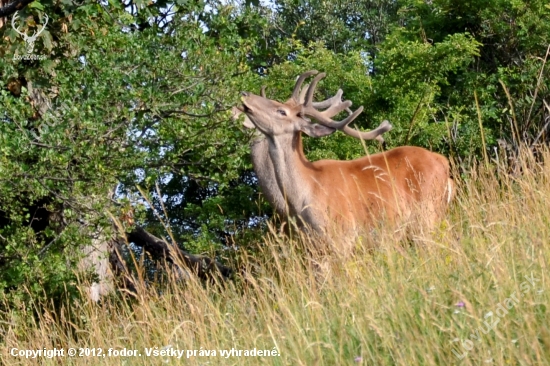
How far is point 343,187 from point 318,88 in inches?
121

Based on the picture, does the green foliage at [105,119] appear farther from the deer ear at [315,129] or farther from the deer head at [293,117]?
the deer ear at [315,129]

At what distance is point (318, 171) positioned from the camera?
894 centimetres

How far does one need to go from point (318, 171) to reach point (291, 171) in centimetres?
31

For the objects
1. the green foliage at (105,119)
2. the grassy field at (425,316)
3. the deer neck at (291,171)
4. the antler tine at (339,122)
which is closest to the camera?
the grassy field at (425,316)

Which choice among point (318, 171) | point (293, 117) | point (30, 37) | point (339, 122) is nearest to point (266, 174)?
point (318, 171)

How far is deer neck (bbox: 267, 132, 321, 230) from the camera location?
343 inches

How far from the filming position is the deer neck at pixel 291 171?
871 centimetres

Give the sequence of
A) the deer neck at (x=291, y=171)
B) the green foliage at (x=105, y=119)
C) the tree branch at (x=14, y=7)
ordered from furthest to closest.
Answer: the deer neck at (x=291, y=171) < the tree branch at (x=14, y=7) < the green foliage at (x=105, y=119)

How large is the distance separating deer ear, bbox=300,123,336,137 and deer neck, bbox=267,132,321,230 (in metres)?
0.13

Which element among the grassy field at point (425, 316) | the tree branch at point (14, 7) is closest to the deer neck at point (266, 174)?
the tree branch at point (14, 7)

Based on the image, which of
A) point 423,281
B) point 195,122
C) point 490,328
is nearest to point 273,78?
point 195,122

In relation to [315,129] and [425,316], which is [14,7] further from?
[425,316]

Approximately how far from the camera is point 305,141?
11438 millimetres

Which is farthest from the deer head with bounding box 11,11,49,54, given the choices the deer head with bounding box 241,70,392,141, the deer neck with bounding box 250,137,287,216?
the deer neck with bounding box 250,137,287,216
